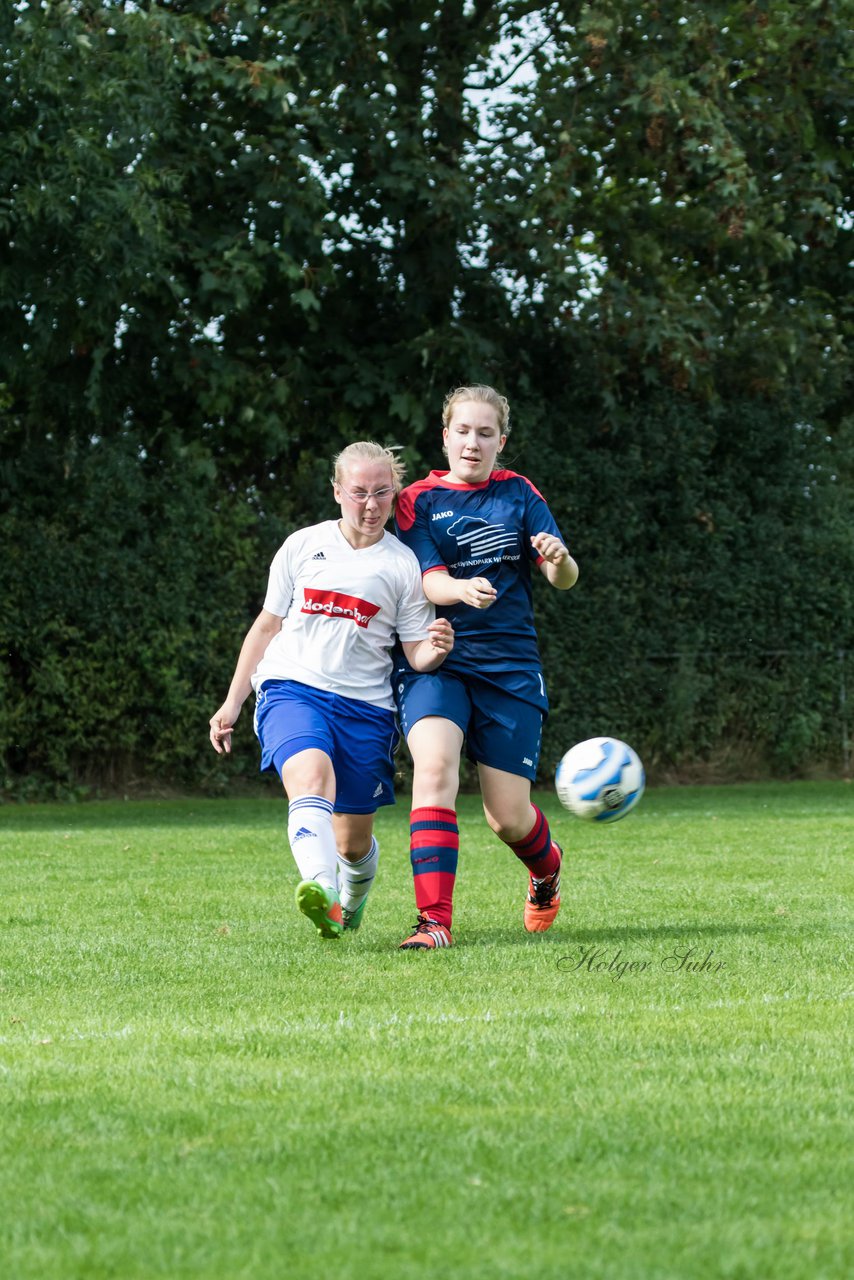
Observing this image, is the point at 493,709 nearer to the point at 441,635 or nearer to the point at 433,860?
the point at 441,635

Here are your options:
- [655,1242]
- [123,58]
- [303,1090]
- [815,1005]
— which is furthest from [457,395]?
[123,58]

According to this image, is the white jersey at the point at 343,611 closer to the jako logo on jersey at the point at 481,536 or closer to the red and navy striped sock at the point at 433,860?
the jako logo on jersey at the point at 481,536

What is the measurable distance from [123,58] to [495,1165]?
12.3 metres

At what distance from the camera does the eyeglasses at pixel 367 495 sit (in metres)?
6.50

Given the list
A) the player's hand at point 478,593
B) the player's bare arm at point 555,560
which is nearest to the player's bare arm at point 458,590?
the player's hand at point 478,593

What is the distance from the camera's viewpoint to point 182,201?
615 inches

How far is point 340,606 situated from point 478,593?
25.4 inches

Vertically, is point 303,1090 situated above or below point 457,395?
below

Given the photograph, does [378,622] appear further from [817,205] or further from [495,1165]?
[817,205]

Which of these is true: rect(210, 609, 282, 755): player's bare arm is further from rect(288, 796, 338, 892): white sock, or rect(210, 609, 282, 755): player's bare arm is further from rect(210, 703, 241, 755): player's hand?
rect(288, 796, 338, 892): white sock

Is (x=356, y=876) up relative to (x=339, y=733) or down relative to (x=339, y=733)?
down

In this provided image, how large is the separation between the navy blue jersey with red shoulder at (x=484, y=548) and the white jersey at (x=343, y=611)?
12 cm

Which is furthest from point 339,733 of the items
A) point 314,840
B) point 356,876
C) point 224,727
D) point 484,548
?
point 484,548

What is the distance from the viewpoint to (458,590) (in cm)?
625
